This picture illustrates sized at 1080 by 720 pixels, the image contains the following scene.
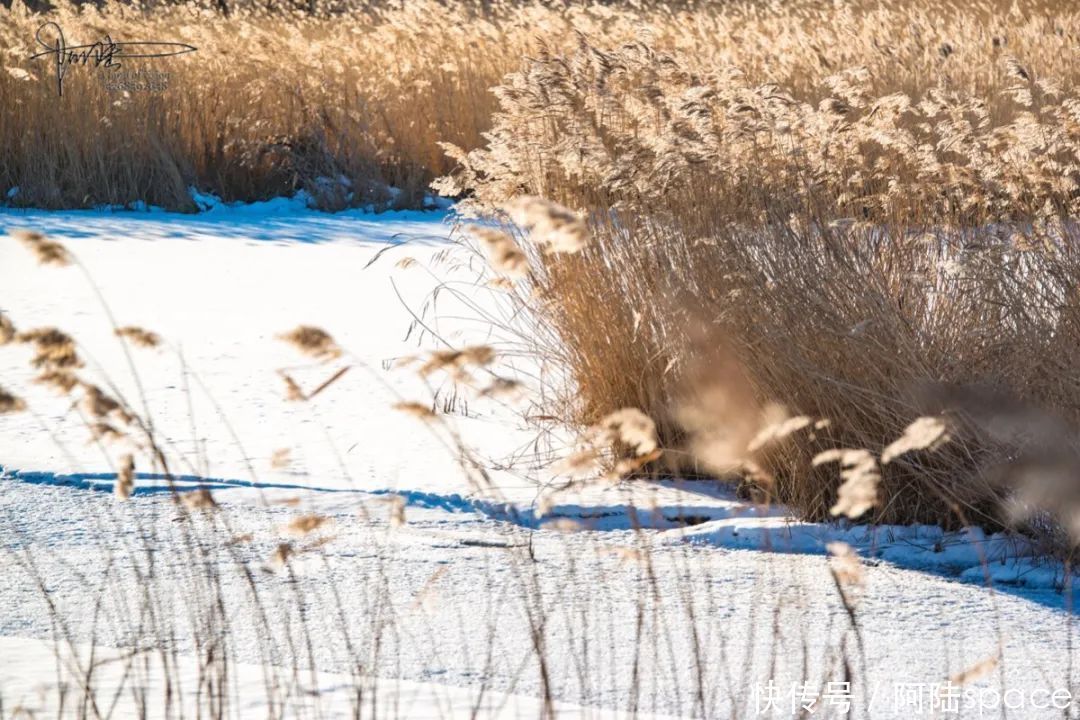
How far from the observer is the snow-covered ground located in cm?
220

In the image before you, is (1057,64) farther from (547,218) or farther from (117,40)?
(547,218)

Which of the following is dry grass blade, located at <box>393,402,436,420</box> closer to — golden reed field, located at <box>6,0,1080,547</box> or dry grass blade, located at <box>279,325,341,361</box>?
dry grass blade, located at <box>279,325,341,361</box>

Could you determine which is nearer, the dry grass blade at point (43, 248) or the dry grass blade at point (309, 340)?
the dry grass blade at point (309, 340)

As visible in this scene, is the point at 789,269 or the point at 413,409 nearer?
the point at 413,409

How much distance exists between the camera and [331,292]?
21.7 ft

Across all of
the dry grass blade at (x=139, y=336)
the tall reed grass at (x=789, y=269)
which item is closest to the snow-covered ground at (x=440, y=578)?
the dry grass blade at (x=139, y=336)

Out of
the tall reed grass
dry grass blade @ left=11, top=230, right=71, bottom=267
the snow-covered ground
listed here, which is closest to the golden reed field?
the tall reed grass

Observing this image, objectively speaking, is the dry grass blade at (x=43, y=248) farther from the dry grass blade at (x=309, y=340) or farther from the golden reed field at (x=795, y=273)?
the golden reed field at (x=795, y=273)

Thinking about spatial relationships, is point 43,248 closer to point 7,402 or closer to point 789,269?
point 7,402

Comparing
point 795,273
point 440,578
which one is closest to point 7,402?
point 440,578

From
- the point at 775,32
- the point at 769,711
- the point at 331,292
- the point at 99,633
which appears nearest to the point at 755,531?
the point at 769,711

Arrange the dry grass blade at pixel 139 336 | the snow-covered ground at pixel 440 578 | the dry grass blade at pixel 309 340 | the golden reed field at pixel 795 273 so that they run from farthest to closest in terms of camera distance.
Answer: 1. the golden reed field at pixel 795 273
2. the snow-covered ground at pixel 440 578
3. the dry grass blade at pixel 139 336
4. the dry grass blade at pixel 309 340

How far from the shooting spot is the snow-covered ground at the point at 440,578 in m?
2.20

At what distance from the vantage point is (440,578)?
2.93 metres
